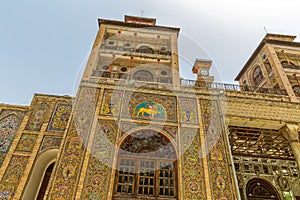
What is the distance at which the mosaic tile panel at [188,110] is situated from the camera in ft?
28.3

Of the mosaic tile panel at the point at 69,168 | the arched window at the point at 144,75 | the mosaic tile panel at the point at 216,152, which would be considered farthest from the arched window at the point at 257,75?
the mosaic tile panel at the point at 69,168

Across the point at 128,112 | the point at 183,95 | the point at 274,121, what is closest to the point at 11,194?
the point at 128,112

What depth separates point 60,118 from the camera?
363 inches

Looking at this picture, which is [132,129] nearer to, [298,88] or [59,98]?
[59,98]

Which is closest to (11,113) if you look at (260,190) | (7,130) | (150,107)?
(7,130)

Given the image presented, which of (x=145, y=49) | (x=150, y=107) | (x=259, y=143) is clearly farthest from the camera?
(x=145, y=49)

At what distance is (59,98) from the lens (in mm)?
9836

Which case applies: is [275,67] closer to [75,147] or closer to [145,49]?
[145,49]

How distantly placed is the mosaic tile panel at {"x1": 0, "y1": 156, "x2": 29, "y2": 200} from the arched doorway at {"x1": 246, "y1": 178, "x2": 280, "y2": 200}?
10.8 m

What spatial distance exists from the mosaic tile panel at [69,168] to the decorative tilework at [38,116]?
208cm

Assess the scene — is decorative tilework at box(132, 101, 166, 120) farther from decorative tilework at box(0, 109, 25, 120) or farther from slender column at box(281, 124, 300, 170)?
slender column at box(281, 124, 300, 170)

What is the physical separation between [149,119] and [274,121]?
5543 mm

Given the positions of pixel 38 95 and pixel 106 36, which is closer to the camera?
pixel 38 95

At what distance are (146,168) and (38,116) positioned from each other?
5207 mm
